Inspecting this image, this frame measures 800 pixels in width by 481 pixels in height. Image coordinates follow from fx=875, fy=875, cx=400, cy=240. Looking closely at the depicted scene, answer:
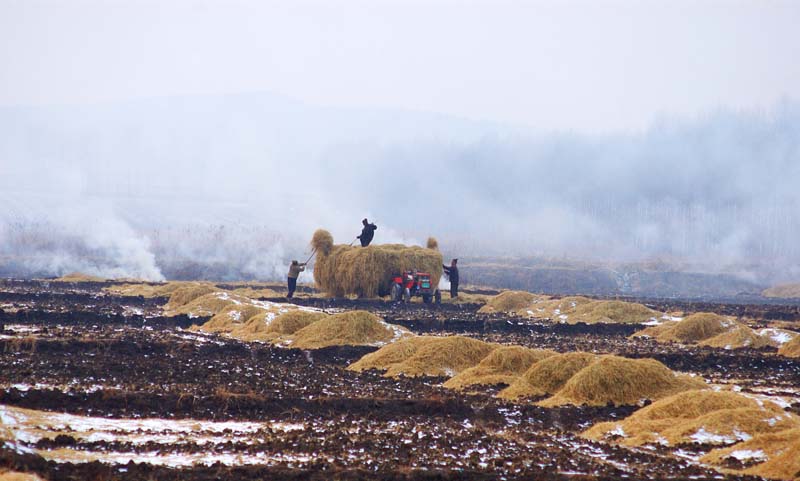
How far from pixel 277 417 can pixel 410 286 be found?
99.0ft

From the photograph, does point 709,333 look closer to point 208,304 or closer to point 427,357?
point 427,357

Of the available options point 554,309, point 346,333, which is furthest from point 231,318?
point 554,309

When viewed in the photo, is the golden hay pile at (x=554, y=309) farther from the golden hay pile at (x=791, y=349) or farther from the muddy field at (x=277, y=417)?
the muddy field at (x=277, y=417)

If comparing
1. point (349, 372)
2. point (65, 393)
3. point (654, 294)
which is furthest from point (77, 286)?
point (654, 294)

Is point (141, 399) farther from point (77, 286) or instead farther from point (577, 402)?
point (77, 286)

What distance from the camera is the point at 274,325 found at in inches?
1109

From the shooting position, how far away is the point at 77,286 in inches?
2010

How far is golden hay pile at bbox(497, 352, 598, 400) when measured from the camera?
59.5 ft

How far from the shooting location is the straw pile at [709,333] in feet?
92.8

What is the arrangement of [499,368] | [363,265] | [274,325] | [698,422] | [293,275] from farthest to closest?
1. [293,275]
2. [363,265]
3. [274,325]
4. [499,368]
5. [698,422]

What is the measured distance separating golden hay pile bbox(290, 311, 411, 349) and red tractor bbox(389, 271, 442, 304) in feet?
58.0

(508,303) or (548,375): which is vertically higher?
(508,303)

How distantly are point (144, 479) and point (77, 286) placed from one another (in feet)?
144

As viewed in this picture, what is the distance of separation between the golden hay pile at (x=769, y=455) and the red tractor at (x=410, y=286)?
3236 centimetres
